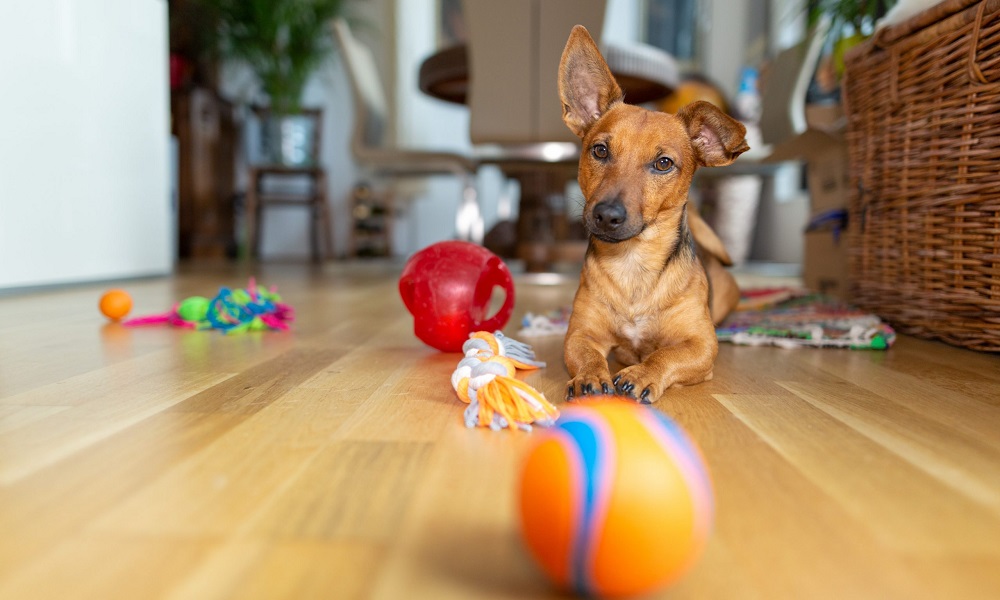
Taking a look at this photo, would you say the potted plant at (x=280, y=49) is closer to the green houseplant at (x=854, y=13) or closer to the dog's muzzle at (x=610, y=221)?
the green houseplant at (x=854, y=13)

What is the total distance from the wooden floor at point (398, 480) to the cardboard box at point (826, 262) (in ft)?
4.49

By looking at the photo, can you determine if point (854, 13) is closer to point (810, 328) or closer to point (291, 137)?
point (810, 328)

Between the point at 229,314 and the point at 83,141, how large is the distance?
196cm

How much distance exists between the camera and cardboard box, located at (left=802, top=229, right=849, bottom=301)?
3.03m

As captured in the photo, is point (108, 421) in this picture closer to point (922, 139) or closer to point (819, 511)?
point (819, 511)

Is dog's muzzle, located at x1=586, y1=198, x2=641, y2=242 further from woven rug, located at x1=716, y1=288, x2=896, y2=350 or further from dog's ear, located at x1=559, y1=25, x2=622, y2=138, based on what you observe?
woven rug, located at x1=716, y1=288, x2=896, y2=350

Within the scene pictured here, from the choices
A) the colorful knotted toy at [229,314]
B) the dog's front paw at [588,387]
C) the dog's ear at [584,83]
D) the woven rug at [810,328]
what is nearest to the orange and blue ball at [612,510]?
the dog's front paw at [588,387]

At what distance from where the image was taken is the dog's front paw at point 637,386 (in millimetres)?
1312

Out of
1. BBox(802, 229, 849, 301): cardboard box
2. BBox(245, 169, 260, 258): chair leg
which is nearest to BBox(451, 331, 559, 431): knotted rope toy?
BBox(802, 229, 849, 301): cardboard box

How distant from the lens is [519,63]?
354 cm

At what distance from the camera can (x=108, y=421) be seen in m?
1.17

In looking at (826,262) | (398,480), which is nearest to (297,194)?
(826,262)

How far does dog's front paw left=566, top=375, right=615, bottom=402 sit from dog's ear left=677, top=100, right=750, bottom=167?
632 millimetres

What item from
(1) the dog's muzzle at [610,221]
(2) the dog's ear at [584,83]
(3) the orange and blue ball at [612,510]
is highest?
(2) the dog's ear at [584,83]
